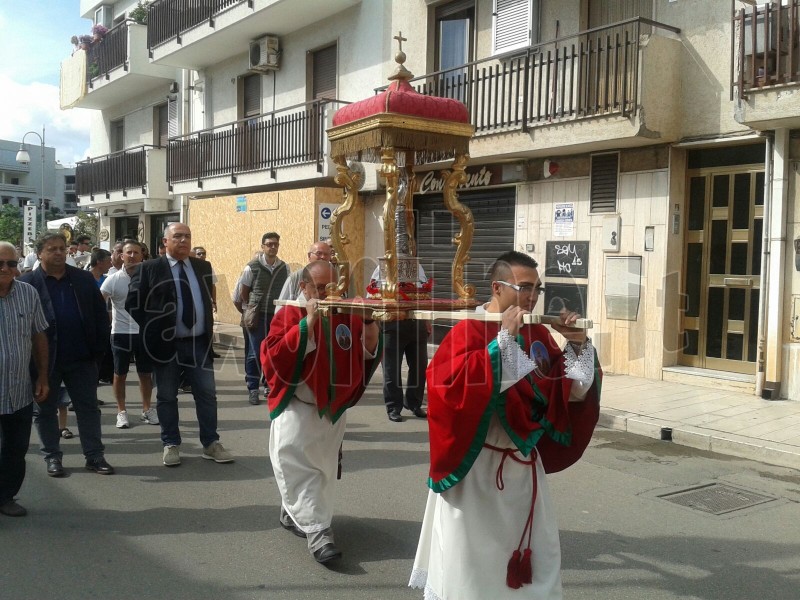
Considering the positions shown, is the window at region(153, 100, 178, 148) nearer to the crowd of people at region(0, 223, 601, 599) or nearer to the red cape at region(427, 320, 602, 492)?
the crowd of people at region(0, 223, 601, 599)

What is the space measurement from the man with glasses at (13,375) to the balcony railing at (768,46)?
752 cm

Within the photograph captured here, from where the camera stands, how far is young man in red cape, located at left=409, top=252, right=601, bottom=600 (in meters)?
3.08

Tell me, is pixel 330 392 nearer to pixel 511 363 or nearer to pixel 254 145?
pixel 511 363

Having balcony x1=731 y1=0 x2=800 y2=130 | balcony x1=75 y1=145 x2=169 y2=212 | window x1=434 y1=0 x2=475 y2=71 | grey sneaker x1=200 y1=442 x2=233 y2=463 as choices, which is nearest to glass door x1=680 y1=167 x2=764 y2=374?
balcony x1=731 y1=0 x2=800 y2=130

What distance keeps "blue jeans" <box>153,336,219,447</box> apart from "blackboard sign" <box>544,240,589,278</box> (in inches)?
254

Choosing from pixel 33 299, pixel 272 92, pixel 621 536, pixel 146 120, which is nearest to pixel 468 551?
pixel 621 536

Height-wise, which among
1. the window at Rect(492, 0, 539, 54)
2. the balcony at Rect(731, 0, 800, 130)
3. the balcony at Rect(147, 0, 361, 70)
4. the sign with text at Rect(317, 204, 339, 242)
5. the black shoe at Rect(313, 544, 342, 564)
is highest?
the balcony at Rect(147, 0, 361, 70)

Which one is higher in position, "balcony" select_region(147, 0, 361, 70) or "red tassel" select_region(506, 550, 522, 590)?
"balcony" select_region(147, 0, 361, 70)

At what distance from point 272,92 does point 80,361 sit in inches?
513

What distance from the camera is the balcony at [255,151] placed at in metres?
15.7

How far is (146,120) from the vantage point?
23.9 m

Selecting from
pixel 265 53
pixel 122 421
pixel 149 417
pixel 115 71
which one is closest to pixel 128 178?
pixel 115 71

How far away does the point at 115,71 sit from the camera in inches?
898

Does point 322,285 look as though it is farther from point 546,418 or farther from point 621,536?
point 621,536
